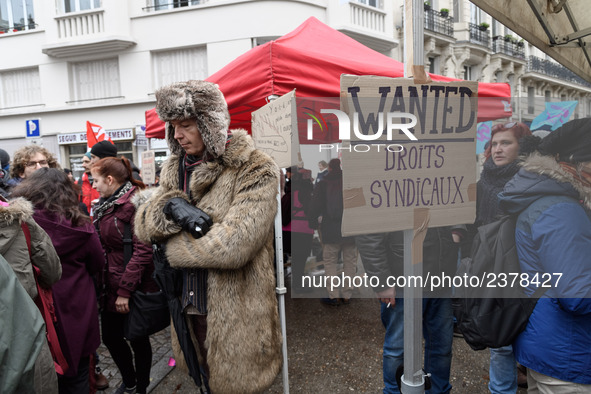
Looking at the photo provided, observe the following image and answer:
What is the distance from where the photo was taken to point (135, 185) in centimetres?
287

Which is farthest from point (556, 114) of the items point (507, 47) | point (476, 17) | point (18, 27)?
point (507, 47)

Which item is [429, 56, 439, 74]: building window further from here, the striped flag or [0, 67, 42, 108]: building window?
the striped flag

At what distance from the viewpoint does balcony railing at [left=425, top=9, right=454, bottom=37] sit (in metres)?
15.3

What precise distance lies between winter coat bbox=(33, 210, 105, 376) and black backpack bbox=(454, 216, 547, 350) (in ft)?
6.91

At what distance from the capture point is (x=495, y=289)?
1.67 meters

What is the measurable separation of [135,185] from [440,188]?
225 cm

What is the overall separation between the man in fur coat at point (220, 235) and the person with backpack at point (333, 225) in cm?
29

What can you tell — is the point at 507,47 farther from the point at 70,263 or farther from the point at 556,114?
the point at 70,263

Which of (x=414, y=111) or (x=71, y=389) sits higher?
(x=414, y=111)

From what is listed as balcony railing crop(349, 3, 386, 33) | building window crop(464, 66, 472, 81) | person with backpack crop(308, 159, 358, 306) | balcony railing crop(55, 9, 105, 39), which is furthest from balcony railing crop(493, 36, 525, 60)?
person with backpack crop(308, 159, 358, 306)

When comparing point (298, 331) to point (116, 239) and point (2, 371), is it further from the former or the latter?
point (2, 371)

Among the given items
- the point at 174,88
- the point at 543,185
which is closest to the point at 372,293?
the point at 543,185

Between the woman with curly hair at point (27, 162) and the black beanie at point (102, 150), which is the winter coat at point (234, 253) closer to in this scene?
the woman with curly hair at point (27, 162)

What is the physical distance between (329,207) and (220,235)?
51 centimetres
